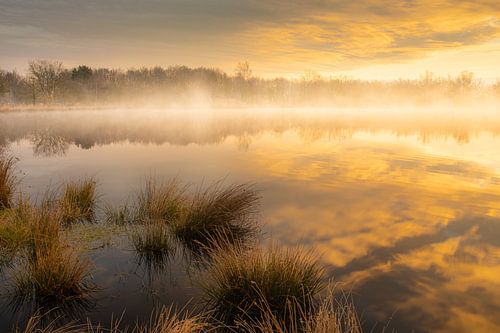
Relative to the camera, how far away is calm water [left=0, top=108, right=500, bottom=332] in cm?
596

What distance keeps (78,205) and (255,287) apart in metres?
6.59

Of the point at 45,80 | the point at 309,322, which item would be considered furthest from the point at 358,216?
the point at 45,80

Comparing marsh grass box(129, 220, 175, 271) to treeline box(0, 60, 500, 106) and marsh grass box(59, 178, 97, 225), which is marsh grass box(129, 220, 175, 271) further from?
treeline box(0, 60, 500, 106)

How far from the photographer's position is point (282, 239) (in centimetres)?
880

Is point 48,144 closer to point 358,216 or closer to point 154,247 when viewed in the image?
point 154,247

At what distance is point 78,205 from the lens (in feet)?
32.9

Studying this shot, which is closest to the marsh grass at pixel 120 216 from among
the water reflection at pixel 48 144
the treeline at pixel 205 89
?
the water reflection at pixel 48 144

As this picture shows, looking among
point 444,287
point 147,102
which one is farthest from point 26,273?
point 147,102

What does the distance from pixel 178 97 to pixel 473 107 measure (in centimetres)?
10684

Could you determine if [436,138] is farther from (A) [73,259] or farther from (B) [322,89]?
(B) [322,89]

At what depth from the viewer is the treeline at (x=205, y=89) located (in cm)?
9281

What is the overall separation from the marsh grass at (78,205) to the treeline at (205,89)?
84.3 m

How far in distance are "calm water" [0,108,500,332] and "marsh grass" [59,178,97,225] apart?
1371 mm

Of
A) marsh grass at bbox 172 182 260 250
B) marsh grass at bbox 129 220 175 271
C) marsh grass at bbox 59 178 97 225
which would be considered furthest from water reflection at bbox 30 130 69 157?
marsh grass at bbox 129 220 175 271
